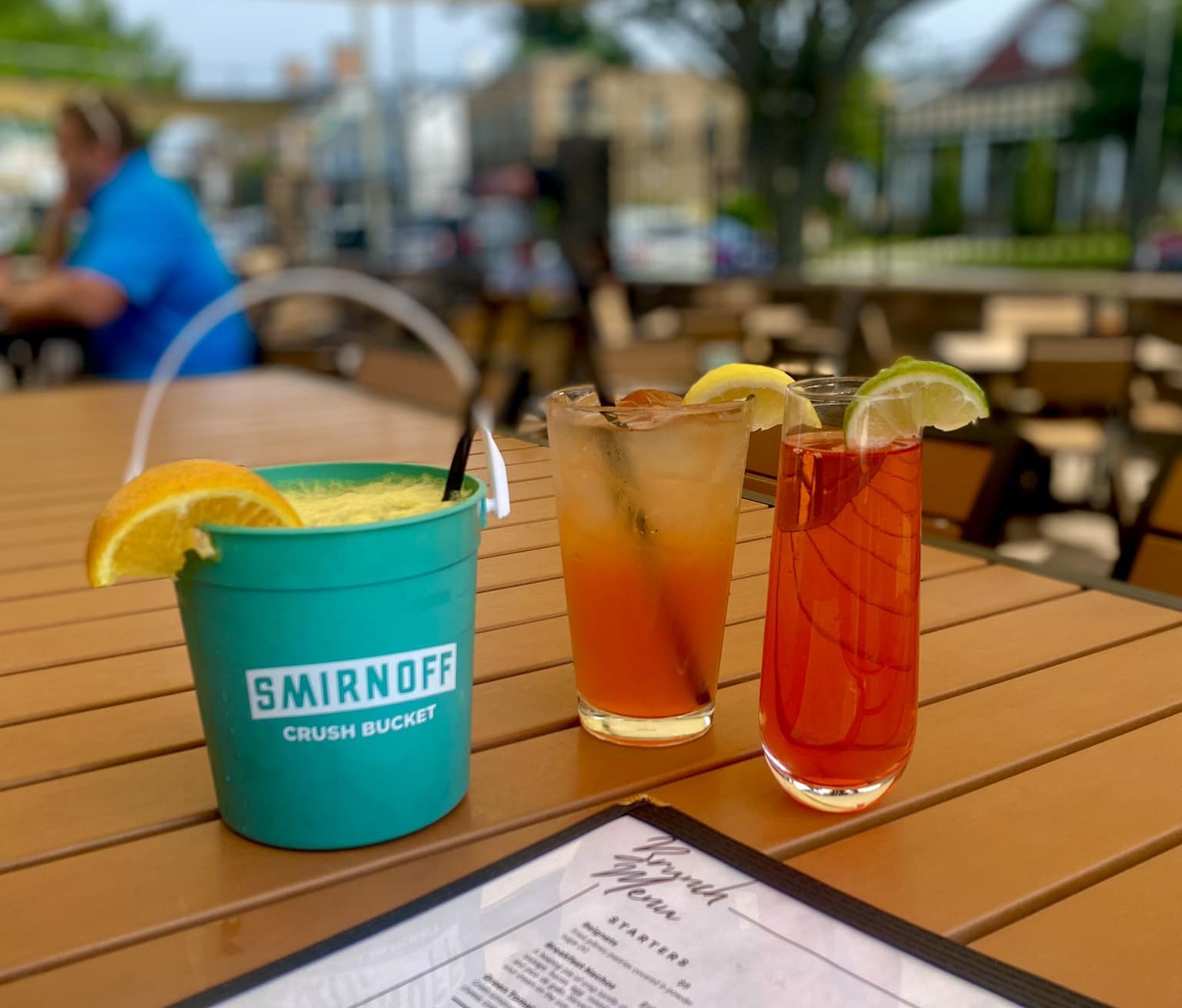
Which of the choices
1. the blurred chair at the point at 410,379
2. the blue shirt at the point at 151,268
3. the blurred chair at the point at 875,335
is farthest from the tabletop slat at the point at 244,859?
the blurred chair at the point at 875,335

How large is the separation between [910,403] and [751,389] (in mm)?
131

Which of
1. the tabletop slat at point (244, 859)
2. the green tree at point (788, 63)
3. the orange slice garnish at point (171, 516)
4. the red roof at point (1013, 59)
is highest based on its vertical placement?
the red roof at point (1013, 59)

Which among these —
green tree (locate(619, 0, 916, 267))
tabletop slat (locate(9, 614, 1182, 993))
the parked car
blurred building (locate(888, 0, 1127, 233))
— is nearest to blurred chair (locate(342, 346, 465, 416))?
tabletop slat (locate(9, 614, 1182, 993))

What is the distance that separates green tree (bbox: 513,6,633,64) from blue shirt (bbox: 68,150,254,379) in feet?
44.0

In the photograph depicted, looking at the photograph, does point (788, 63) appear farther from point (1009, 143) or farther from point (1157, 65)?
point (1157, 65)

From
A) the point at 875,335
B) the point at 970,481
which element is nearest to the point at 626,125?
the point at 875,335

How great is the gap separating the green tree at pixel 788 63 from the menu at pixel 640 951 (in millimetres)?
9671

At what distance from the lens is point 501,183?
18.0m

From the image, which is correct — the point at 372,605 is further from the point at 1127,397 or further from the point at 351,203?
the point at 351,203

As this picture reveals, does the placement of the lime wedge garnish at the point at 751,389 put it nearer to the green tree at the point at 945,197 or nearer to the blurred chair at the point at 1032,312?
the blurred chair at the point at 1032,312

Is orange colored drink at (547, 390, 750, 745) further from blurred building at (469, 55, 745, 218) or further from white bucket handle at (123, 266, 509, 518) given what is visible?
blurred building at (469, 55, 745, 218)

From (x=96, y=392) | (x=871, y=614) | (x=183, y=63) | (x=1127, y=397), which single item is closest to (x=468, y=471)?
(x=871, y=614)

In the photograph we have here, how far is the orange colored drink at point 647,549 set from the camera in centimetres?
67

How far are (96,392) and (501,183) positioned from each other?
16.0 m
